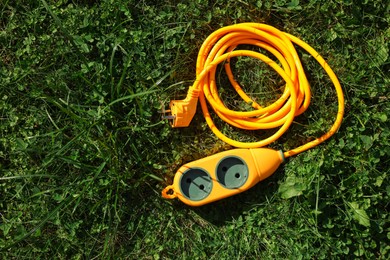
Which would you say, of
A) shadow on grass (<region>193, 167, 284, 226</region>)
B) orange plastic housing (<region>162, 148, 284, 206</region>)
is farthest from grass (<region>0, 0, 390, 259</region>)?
orange plastic housing (<region>162, 148, 284, 206</region>)

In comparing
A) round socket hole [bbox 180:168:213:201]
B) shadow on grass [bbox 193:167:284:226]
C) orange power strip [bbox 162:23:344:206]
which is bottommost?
shadow on grass [bbox 193:167:284:226]

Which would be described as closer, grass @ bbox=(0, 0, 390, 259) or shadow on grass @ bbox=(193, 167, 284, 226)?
grass @ bbox=(0, 0, 390, 259)

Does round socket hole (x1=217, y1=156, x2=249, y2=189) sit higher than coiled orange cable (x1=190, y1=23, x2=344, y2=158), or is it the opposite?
coiled orange cable (x1=190, y1=23, x2=344, y2=158)

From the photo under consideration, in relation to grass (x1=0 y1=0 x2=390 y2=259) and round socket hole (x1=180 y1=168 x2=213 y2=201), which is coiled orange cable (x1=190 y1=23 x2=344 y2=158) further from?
round socket hole (x1=180 y1=168 x2=213 y2=201)

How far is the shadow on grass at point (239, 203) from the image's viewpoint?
108 inches

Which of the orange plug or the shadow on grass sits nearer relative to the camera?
the orange plug

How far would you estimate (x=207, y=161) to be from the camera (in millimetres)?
2615

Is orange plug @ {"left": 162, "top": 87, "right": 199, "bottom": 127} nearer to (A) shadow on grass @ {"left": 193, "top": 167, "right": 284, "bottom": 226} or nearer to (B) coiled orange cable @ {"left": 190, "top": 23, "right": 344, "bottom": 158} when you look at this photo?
(B) coiled orange cable @ {"left": 190, "top": 23, "right": 344, "bottom": 158}

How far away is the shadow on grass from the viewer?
2.75 meters

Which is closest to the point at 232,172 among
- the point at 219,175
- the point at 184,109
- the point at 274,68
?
the point at 219,175

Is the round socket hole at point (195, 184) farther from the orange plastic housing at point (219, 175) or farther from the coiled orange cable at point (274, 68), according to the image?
the coiled orange cable at point (274, 68)

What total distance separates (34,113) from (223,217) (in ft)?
3.63

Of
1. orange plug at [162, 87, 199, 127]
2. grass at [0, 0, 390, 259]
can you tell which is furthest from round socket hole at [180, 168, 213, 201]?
orange plug at [162, 87, 199, 127]

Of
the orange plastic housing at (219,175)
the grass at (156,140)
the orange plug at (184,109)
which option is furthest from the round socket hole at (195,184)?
the orange plug at (184,109)
